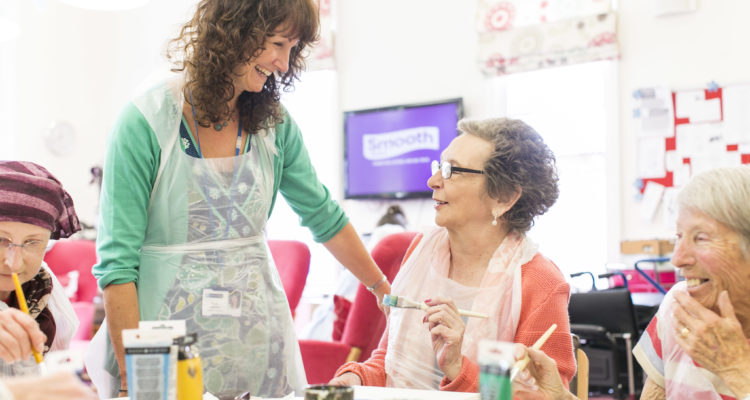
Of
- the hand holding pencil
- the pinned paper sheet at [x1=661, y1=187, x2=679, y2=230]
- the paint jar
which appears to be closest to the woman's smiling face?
the paint jar

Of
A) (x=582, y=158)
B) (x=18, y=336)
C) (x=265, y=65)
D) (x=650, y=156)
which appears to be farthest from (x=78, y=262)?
(x=18, y=336)

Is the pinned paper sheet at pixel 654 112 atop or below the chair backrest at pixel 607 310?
atop

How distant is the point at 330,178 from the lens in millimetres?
6660

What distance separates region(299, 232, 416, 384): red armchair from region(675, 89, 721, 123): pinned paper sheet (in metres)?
2.94

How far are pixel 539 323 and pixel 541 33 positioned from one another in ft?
14.1

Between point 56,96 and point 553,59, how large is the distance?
4857 mm

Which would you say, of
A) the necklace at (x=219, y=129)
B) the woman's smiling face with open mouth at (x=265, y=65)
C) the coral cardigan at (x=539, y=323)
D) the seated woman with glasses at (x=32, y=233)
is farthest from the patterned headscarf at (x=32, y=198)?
the coral cardigan at (x=539, y=323)

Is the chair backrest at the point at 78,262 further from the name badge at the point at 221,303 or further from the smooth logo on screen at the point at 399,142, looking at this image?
the name badge at the point at 221,303

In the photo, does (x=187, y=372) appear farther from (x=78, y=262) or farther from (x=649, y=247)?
(x=78, y=262)

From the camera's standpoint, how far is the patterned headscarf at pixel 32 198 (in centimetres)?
150

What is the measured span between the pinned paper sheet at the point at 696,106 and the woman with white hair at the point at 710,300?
3829mm

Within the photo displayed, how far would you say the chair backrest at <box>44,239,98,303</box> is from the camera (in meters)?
5.22

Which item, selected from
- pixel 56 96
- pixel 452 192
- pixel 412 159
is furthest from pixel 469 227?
pixel 56 96

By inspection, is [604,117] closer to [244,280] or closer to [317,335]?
[317,335]
